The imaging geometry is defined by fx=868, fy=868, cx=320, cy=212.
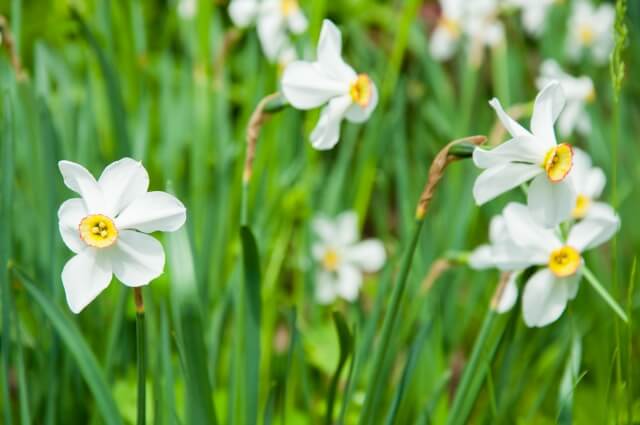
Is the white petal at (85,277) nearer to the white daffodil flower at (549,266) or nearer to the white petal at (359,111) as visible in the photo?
the white petal at (359,111)

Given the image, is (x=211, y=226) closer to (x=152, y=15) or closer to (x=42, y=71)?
(x=42, y=71)

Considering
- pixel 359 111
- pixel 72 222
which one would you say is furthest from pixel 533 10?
pixel 72 222

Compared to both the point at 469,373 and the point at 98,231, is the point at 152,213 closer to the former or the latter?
the point at 98,231

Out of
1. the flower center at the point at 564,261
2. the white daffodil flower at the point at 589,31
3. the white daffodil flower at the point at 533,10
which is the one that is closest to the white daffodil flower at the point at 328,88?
the flower center at the point at 564,261

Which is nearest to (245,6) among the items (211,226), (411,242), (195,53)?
(195,53)

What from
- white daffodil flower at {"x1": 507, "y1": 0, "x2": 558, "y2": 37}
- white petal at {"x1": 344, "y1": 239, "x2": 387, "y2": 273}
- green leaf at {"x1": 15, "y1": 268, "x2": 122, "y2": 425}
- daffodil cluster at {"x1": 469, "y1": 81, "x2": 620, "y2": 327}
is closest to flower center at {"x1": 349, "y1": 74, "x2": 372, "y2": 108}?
daffodil cluster at {"x1": 469, "y1": 81, "x2": 620, "y2": 327}

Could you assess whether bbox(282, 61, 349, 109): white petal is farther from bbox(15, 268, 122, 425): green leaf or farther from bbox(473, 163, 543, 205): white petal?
bbox(15, 268, 122, 425): green leaf
